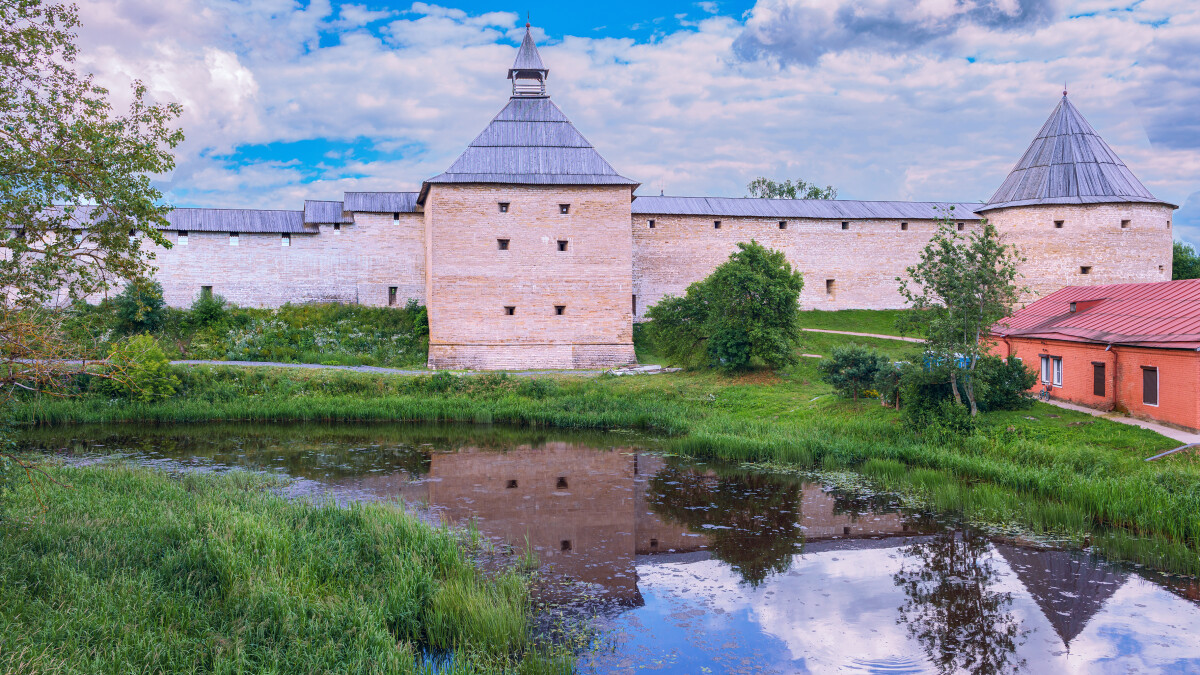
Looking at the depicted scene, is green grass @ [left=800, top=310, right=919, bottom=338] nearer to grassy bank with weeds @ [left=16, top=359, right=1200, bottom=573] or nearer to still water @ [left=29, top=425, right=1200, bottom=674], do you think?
grassy bank with weeds @ [left=16, top=359, right=1200, bottom=573]

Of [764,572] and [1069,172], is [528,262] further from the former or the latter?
[1069,172]

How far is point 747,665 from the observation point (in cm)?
574

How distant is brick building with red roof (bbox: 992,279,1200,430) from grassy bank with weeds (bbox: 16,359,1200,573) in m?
0.89

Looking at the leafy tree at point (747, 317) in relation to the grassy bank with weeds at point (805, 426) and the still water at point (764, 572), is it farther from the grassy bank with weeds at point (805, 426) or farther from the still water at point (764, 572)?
the still water at point (764, 572)

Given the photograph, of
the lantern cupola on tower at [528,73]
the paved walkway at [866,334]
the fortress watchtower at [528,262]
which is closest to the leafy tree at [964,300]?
the fortress watchtower at [528,262]

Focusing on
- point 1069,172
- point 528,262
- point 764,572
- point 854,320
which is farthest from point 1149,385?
point 1069,172

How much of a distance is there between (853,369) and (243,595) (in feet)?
38.5

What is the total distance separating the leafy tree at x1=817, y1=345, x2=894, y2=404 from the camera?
14773 millimetres

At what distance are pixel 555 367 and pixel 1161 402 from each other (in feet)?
45.6

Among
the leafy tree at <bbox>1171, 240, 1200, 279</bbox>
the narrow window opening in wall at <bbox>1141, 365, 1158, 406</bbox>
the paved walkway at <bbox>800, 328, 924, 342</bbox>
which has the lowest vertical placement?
the narrow window opening in wall at <bbox>1141, 365, 1158, 406</bbox>

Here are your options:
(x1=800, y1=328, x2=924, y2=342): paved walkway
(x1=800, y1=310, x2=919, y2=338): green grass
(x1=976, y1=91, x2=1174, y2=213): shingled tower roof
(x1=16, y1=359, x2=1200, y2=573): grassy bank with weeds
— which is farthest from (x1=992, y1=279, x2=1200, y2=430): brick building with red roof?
(x1=976, y1=91, x2=1174, y2=213): shingled tower roof

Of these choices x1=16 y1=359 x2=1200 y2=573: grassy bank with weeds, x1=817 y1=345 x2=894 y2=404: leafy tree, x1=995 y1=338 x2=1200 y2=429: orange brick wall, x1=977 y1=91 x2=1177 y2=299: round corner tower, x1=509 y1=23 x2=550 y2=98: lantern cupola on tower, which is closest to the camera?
x1=16 y1=359 x2=1200 y2=573: grassy bank with weeds

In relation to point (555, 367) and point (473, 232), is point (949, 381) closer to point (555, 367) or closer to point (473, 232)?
point (555, 367)

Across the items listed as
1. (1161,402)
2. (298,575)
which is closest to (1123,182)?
(1161,402)
